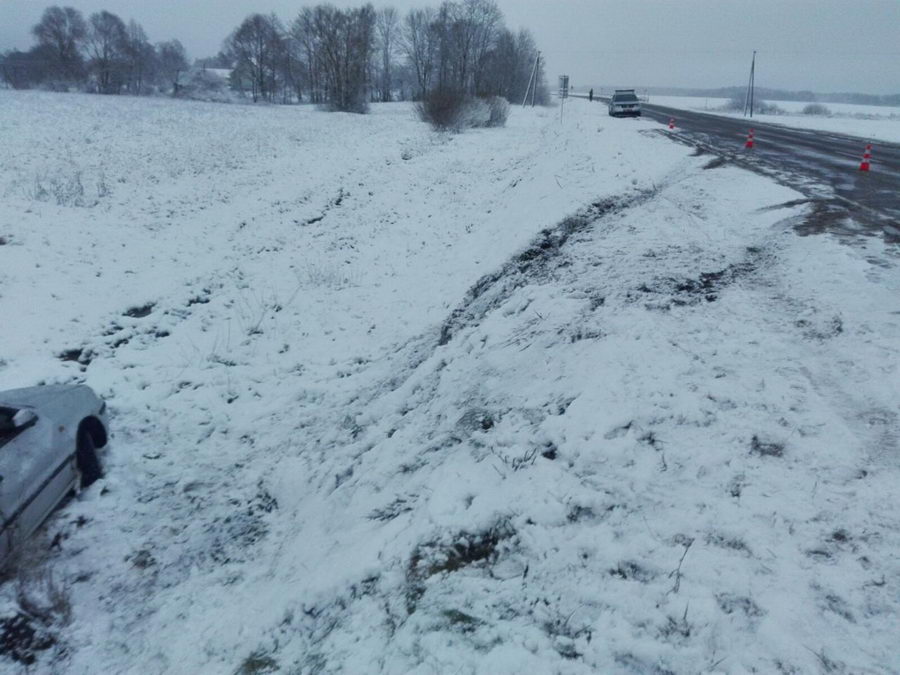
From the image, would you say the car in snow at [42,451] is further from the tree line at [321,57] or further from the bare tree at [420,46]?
the bare tree at [420,46]

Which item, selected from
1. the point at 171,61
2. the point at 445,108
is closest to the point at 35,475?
the point at 445,108

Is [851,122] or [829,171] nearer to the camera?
[829,171]

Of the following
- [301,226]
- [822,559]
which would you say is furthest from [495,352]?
[301,226]

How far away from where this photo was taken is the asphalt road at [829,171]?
9039mm

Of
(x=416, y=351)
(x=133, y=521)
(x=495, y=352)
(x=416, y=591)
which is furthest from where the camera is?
(x=416, y=351)

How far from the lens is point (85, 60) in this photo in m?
80.0

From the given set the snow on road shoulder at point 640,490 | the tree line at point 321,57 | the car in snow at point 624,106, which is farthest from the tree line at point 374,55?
the snow on road shoulder at point 640,490

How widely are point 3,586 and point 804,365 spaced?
718 centimetres

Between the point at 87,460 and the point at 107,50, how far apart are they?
101m

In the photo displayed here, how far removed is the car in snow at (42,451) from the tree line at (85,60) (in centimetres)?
8686

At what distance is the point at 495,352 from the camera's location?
671cm

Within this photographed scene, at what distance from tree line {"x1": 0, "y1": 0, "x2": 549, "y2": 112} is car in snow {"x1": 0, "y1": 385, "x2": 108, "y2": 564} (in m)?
58.9

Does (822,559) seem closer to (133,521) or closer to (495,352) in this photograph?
(495,352)

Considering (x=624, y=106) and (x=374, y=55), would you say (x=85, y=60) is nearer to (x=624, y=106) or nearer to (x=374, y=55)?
(x=374, y=55)
